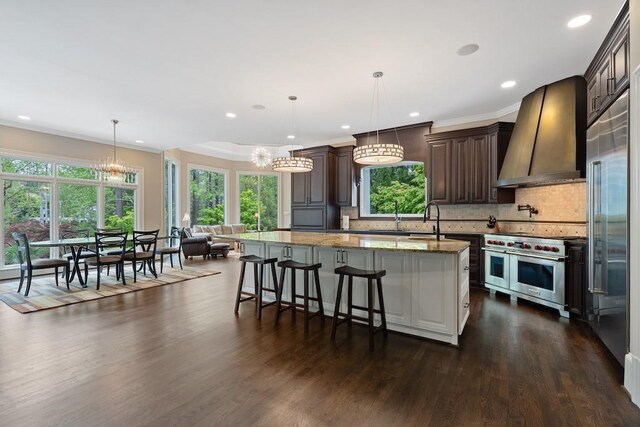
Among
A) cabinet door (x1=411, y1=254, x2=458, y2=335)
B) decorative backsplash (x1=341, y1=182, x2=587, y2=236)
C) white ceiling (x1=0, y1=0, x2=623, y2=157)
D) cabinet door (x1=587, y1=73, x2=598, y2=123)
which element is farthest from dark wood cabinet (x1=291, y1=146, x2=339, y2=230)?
cabinet door (x1=587, y1=73, x2=598, y2=123)

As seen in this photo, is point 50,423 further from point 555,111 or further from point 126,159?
point 126,159

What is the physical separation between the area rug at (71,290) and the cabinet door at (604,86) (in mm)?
6275

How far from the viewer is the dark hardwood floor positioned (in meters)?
1.84

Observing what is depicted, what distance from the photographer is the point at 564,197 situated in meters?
4.16

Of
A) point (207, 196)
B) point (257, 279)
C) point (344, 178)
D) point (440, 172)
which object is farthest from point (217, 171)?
point (440, 172)

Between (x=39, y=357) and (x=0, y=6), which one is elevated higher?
(x=0, y=6)

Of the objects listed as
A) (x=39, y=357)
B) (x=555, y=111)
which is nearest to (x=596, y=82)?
(x=555, y=111)

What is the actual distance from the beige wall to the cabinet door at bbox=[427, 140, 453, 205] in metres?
6.79

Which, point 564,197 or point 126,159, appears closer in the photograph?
point 564,197

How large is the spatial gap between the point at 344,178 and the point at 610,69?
4.37 m

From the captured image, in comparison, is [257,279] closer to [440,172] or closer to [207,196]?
[440,172]

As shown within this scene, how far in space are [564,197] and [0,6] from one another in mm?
6355

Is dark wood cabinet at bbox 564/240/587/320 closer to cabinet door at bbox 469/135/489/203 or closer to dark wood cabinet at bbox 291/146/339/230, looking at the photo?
cabinet door at bbox 469/135/489/203

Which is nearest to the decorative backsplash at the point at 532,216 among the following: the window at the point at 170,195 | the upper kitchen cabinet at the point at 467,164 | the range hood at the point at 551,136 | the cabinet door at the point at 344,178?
the upper kitchen cabinet at the point at 467,164
